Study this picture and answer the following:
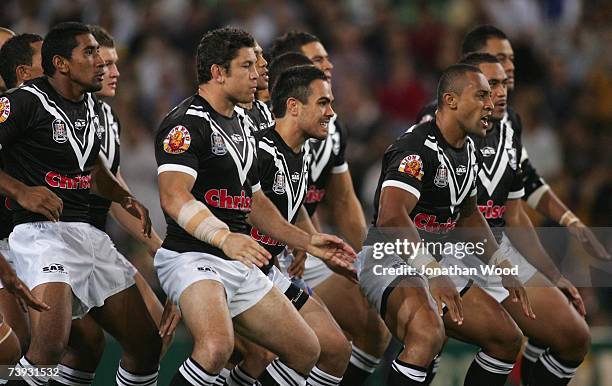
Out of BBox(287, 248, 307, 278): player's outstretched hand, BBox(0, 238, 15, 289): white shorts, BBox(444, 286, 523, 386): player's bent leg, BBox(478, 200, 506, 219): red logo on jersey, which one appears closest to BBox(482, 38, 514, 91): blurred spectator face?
BBox(478, 200, 506, 219): red logo on jersey

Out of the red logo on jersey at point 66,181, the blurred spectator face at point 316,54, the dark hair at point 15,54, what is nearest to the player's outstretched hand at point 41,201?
the red logo on jersey at point 66,181

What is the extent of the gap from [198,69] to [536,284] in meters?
2.68

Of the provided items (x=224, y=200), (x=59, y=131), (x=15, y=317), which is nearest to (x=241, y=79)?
(x=224, y=200)

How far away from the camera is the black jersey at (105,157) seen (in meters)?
7.14

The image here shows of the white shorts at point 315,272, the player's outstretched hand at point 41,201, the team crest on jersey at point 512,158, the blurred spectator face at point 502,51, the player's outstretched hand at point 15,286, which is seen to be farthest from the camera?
the blurred spectator face at point 502,51

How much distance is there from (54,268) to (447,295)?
7.24 feet

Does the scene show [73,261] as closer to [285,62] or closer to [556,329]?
[285,62]

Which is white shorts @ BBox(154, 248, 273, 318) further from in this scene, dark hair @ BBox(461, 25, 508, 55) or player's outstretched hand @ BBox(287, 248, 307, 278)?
dark hair @ BBox(461, 25, 508, 55)

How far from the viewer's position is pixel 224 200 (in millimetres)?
6430

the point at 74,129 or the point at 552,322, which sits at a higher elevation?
the point at 74,129

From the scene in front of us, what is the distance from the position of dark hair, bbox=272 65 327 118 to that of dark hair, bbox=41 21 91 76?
1.24m

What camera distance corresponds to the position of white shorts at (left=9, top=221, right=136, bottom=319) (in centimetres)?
638

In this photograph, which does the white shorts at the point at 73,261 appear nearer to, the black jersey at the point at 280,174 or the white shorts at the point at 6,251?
the white shorts at the point at 6,251

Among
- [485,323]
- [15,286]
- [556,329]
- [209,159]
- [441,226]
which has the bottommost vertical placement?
[556,329]
